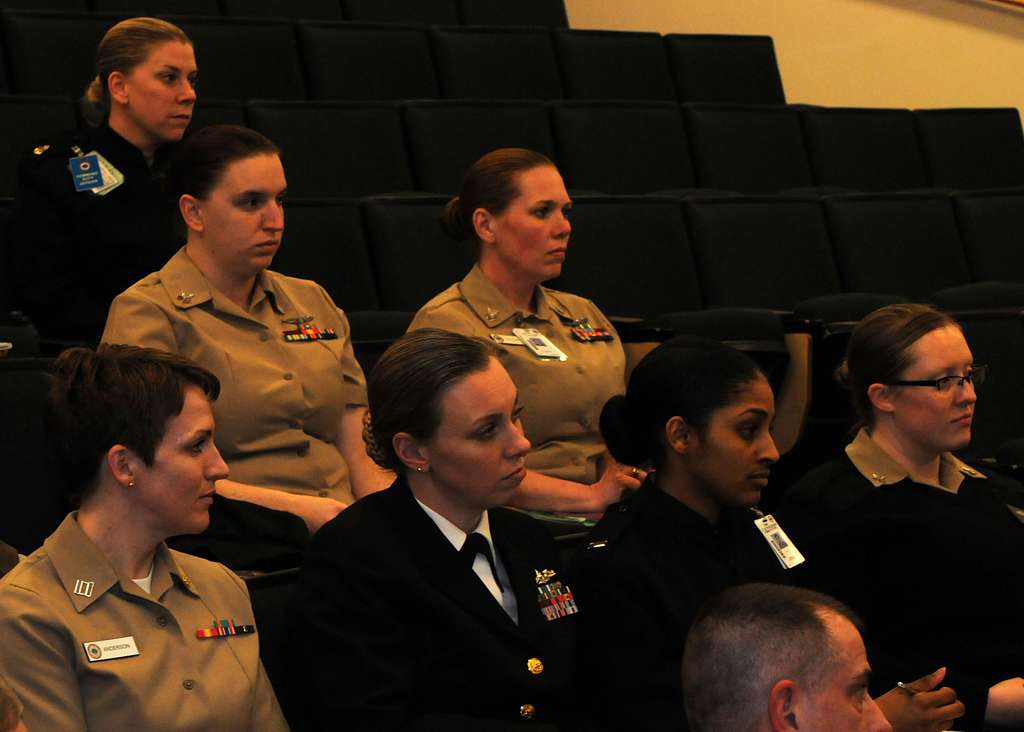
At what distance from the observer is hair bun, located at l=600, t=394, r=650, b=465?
5.94ft

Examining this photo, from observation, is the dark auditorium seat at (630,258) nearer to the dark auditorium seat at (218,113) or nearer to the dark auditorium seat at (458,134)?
Answer: the dark auditorium seat at (458,134)

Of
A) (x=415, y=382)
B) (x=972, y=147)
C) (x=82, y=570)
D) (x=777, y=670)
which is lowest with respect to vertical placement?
(x=777, y=670)

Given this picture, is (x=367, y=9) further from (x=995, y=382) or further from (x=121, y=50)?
(x=995, y=382)

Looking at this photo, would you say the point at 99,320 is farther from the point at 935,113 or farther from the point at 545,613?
the point at 935,113

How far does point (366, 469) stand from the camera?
221cm

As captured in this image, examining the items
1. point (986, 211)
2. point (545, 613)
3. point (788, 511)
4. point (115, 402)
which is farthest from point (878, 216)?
point (115, 402)

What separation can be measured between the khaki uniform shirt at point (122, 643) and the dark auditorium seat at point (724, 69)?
3.48 metres

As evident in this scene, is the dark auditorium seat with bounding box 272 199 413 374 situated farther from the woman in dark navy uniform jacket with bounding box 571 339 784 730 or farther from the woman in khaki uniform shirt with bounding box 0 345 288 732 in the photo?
the woman in khaki uniform shirt with bounding box 0 345 288 732

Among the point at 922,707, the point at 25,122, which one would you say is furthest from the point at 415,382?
the point at 25,122

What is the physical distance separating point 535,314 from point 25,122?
1218mm

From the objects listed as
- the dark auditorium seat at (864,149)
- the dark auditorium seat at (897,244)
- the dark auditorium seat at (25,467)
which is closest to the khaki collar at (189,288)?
the dark auditorium seat at (25,467)

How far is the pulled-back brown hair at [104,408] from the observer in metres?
1.48

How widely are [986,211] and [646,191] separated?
853 millimetres

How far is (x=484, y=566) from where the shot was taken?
1.62m
